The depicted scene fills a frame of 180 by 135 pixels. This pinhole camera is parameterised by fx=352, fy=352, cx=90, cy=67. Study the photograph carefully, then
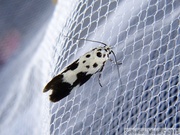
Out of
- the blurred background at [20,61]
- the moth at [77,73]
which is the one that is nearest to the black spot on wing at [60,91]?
the moth at [77,73]

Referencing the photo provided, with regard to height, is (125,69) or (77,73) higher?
(77,73)

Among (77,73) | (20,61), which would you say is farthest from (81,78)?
(20,61)

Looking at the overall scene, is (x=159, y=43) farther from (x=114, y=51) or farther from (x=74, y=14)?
(x=74, y=14)

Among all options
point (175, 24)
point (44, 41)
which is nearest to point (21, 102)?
point (44, 41)

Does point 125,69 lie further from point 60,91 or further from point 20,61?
point 20,61

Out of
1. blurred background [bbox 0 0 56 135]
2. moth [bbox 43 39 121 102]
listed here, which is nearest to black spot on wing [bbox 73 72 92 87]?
moth [bbox 43 39 121 102]

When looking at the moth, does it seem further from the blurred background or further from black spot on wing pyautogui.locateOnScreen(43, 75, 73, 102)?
the blurred background
